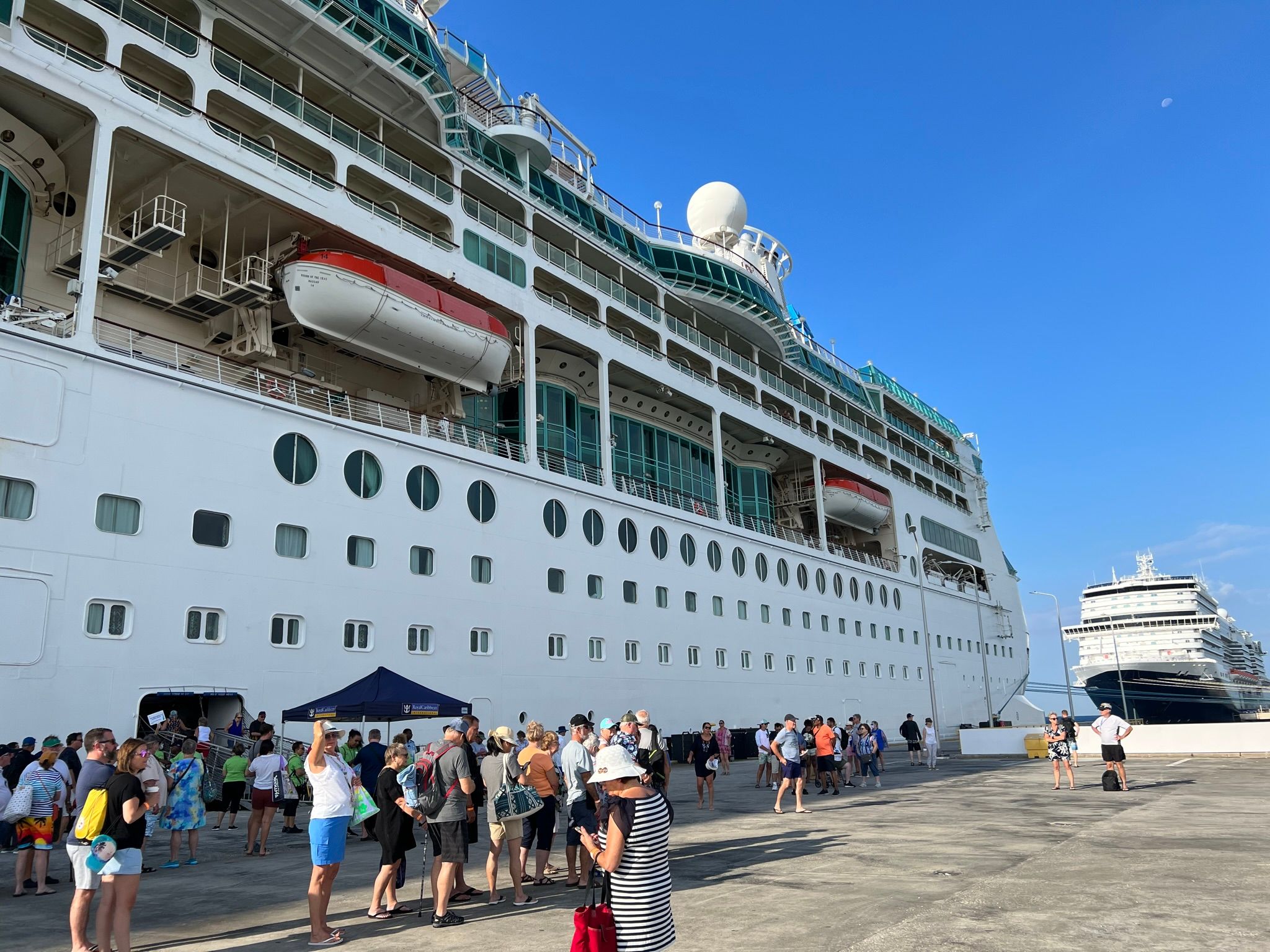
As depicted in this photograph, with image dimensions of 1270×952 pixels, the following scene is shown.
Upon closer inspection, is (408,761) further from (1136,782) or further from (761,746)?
(1136,782)

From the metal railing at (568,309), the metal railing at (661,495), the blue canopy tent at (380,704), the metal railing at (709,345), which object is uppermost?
the metal railing at (709,345)

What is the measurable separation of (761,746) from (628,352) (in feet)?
46.1

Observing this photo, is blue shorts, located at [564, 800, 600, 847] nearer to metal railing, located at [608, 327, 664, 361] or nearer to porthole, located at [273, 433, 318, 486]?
porthole, located at [273, 433, 318, 486]

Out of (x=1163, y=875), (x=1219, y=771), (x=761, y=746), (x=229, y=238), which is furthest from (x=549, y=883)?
(x=1219, y=771)

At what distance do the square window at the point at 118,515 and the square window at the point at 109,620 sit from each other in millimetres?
1240

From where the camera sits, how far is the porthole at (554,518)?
79.9ft

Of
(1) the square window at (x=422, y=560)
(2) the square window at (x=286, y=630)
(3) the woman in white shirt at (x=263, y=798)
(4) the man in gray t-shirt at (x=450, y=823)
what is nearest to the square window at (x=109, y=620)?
(2) the square window at (x=286, y=630)

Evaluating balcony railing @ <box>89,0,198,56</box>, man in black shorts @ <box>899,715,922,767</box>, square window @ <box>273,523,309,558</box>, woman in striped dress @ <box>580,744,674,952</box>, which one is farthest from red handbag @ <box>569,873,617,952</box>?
man in black shorts @ <box>899,715,922,767</box>

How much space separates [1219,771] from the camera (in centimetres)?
2186

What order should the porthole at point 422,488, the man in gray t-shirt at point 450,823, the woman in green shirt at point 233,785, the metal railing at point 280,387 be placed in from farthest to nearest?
the porthole at point 422,488, the metal railing at point 280,387, the woman in green shirt at point 233,785, the man in gray t-shirt at point 450,823

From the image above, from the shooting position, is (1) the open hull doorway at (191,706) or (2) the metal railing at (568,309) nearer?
(1) the open hull doorway at (191,706)

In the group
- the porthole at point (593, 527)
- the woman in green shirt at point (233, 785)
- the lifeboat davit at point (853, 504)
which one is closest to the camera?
the woman in green shirt at point (233, 785)

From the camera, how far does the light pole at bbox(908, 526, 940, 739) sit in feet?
138

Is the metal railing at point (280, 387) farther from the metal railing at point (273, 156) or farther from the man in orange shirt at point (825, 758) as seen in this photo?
the man in orange shirt at point (825, 758)
